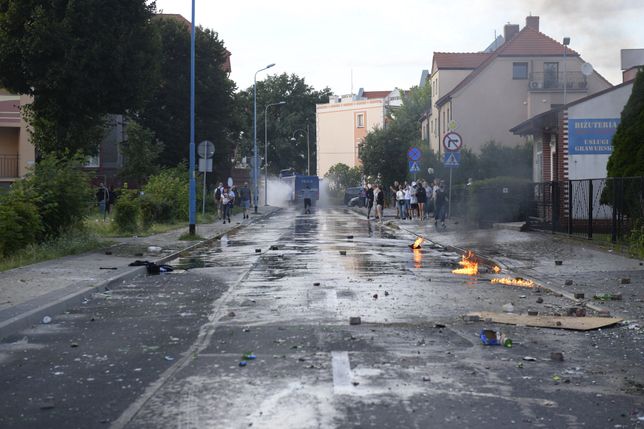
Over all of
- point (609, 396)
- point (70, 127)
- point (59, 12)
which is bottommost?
point (609, 396)

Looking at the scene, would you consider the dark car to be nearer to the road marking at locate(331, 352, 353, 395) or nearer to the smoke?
the smoke

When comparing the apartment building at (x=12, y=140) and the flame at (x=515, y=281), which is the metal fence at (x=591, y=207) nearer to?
the flame at (x=515, y=281)

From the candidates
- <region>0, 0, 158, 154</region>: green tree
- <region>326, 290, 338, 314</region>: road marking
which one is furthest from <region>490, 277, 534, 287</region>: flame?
<region>0, 0, 158, 154</region>: green tree

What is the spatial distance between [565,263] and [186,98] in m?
40.5

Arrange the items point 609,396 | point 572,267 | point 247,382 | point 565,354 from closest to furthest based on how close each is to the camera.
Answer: point 609,396 → point 247,382 → point 565,354 → point 572,267

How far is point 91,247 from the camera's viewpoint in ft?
66.4

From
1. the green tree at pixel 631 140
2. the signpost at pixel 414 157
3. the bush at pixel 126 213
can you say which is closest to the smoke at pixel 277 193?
the signpost at pixel 414 157

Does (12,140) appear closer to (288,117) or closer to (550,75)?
(550,75)

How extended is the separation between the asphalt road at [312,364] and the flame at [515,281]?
68 cm

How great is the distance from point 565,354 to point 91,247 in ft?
48.7

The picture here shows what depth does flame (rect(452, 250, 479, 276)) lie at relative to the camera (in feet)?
51.1

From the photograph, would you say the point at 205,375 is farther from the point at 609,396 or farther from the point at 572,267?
the point at 572,267

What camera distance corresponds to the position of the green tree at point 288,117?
112 metres

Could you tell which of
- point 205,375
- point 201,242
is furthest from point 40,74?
point 205,375
